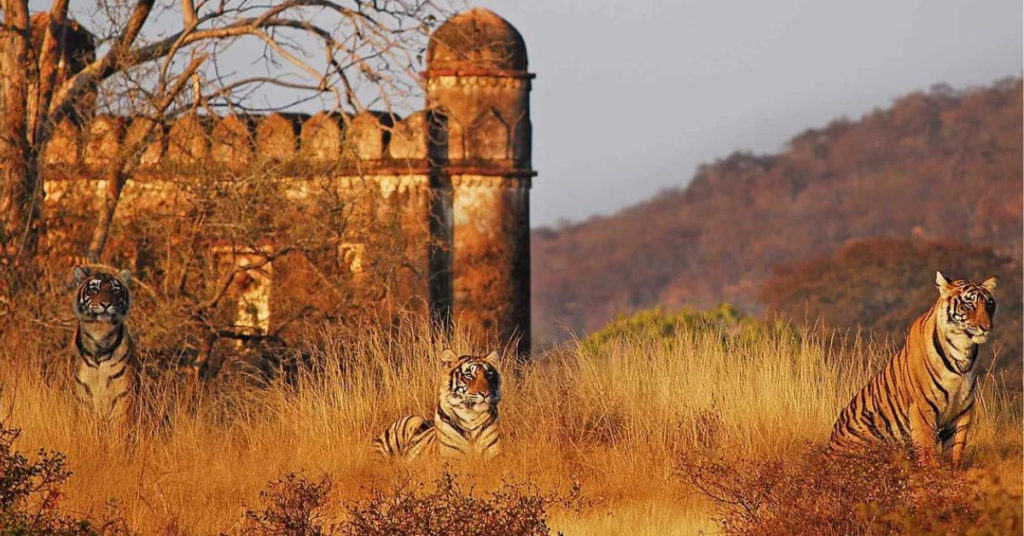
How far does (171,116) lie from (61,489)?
575cm

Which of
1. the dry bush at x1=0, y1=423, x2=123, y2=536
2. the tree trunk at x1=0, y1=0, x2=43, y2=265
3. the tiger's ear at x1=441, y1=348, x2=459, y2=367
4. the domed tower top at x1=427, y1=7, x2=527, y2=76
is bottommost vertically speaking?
the dry bush at x1=0, y1=423, x2=123, y2=536

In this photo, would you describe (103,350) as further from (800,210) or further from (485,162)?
(800,210)

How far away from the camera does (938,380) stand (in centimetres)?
956

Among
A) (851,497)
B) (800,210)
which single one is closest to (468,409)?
(851,497)

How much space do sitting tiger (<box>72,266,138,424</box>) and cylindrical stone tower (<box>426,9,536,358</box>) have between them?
5.79 meters

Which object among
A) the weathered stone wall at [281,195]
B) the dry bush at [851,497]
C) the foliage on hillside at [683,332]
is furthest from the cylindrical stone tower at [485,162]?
the dry bush at [851,497]

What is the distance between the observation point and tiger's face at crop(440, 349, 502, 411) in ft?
34.3

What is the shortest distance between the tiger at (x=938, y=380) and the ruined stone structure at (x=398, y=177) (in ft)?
19.9

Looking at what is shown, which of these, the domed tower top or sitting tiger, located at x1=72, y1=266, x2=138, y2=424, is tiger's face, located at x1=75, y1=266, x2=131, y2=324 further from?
the domed tower top

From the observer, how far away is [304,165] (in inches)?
608

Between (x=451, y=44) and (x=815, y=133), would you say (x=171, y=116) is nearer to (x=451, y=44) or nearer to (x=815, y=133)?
(x=451, y=44)

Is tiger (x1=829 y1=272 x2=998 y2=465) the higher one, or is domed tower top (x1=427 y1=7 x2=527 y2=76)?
domed tower top (x1=427 y1=7 x2=527 y2=76)

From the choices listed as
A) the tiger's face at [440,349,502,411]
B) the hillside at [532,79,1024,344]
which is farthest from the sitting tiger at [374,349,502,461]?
the hillside at [532,79,1024,344]

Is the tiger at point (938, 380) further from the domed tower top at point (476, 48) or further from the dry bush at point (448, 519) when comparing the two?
the domed tower top at point (476, 48)
